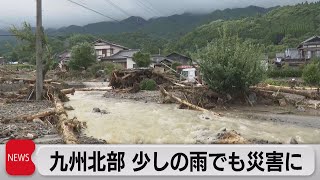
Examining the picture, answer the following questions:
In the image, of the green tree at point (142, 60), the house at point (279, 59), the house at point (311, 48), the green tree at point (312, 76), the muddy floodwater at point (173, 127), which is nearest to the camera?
the muddy floodwater at point (173, 127)

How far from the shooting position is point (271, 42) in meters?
74.6

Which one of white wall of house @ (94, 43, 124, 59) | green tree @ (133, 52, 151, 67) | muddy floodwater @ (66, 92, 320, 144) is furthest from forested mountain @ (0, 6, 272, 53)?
muddy floodwater @ (66, 92, 320, 144)

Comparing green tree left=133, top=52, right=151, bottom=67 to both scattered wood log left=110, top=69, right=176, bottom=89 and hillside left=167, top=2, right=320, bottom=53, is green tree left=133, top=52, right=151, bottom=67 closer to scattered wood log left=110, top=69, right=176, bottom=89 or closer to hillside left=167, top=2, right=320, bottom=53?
scattered wood log left=110, top=69, right=176, bottom=89

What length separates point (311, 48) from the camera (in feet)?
165

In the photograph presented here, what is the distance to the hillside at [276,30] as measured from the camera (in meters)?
72.9

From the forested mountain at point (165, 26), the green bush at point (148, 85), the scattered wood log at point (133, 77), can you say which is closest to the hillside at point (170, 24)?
the forested mountain at point (165, 26)

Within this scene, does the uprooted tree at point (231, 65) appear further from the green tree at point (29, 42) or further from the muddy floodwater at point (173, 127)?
the green tree at point (29, 42)

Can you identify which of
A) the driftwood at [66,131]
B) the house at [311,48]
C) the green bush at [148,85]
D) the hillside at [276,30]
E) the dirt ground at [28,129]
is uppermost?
the hillside at [276,30]

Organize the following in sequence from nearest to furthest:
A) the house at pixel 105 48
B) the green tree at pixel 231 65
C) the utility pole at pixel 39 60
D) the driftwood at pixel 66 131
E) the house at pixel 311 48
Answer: the driftwood at pixel 66 131, the green tree at pixel 231 65, the utility pole at pixel 39 60, the house at pixel 311 48, the house at pixel 105 48

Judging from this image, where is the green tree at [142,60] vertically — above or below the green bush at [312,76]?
above

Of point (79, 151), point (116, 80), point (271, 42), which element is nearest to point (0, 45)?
point (271, 42)

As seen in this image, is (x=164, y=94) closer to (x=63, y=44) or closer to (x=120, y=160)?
(x=120, y=160)

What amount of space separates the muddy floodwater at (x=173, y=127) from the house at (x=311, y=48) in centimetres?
3810

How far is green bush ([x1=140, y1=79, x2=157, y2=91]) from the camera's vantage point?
26.3 m
